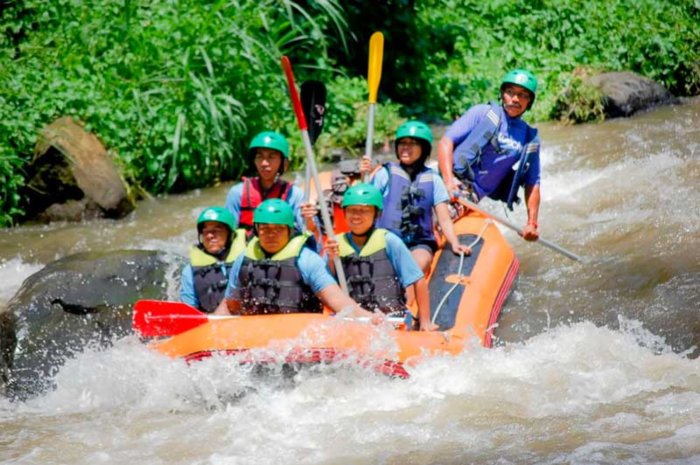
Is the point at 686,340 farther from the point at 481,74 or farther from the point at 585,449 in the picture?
the point at 481,74

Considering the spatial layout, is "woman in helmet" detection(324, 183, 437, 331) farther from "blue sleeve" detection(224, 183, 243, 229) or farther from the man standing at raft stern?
the man standing at raft stern

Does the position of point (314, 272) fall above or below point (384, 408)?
above

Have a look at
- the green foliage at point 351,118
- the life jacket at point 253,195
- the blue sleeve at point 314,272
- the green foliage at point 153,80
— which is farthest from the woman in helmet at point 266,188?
the green foliage at point 351,118

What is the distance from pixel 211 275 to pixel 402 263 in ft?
3.46

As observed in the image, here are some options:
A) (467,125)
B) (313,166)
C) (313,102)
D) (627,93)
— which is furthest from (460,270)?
(627,93)

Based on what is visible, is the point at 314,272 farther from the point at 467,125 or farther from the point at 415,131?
the point at 467,125

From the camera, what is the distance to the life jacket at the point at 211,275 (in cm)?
576

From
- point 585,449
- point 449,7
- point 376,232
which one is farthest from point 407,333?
point 449,7

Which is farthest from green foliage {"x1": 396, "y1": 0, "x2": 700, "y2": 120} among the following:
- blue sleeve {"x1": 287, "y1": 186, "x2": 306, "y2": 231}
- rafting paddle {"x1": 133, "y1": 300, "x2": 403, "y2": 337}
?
rafting paddle {"x1": 133, "y1": 300, "x2": 403, "y2": 337}

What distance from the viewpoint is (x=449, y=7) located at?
13.2 m

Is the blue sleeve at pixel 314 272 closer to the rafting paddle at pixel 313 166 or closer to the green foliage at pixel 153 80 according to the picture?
the rafting paddle at pixel 313 166

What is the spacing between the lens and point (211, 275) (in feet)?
18.9

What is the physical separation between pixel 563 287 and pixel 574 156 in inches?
122

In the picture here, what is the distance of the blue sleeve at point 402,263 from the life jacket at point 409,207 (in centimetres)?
66
